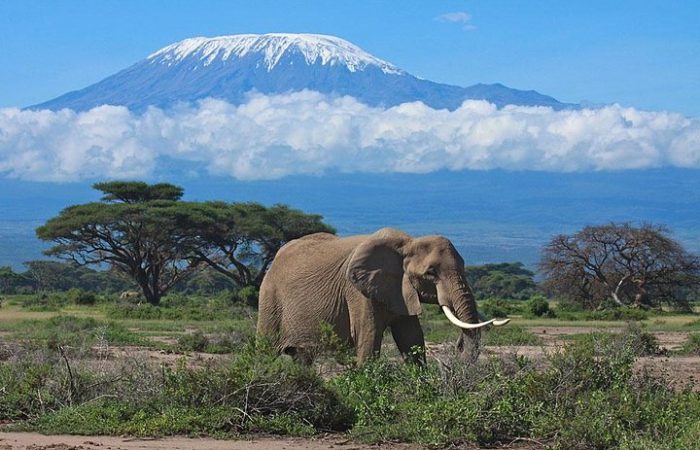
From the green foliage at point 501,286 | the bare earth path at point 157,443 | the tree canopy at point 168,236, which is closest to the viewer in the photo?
the bare earth path at point 157,443

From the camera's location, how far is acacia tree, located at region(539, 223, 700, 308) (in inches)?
1679

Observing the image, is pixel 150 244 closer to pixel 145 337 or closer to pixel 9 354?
pixel 145 337

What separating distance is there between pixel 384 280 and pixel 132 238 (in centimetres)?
3493

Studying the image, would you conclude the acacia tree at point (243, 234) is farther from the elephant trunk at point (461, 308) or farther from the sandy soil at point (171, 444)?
the sandy soil at point (171, 444)

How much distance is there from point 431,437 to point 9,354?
8.08m

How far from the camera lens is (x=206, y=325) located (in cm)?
2817

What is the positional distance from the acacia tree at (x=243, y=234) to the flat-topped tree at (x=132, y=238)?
26.7 inches

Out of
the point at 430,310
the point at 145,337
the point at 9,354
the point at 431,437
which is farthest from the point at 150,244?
the point at 431,437

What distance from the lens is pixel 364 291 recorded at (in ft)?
43.6

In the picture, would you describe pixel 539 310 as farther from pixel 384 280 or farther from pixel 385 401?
pixel 385 401

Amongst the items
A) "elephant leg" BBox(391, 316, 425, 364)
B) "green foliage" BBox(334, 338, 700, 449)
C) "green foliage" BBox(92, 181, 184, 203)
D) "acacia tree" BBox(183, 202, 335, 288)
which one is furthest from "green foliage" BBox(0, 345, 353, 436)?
"green foliage" BBox(92, 181, 184, 203)

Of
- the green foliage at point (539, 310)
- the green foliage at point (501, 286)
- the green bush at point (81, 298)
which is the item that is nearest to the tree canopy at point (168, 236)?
the green bush at point (81, 298)

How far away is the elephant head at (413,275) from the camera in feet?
42.2

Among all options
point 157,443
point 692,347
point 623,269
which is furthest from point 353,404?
point 623,269
